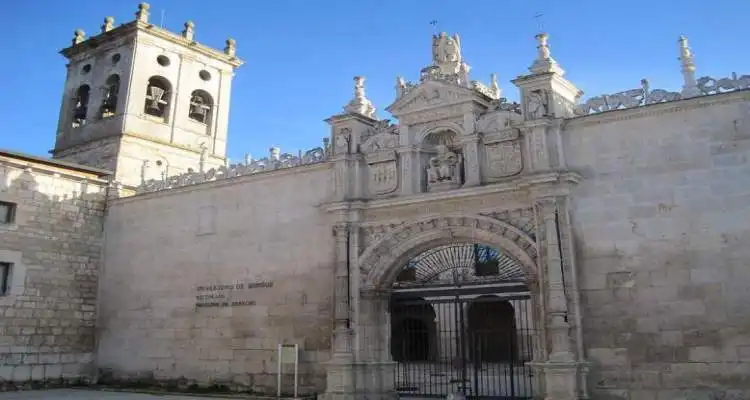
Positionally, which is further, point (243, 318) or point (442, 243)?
point (243, 318)

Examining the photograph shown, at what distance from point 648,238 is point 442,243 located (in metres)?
3.64

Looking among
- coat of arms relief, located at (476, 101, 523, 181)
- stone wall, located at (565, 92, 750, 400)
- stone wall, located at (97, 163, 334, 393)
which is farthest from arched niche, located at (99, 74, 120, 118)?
stone wall, located at (565, 92, 750, 400)

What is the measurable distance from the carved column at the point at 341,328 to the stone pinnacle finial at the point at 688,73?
6383 mm

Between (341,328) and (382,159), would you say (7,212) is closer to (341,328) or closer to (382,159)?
(341,328)

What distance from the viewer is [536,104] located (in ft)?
37.2

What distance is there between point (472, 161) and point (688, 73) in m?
3.79

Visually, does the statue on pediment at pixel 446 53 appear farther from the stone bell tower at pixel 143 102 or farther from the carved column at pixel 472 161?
the stone bell tower at pixel 143 102

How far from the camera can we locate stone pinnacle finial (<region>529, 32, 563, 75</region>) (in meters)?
11.4

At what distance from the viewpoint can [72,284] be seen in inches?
629

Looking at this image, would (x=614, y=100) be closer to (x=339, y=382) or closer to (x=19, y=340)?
(x=339, y=382)

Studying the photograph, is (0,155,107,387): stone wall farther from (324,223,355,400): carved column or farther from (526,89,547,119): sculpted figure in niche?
(526,89,547,119): sculpted figure in niche

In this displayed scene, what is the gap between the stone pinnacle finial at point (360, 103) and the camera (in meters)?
13.6

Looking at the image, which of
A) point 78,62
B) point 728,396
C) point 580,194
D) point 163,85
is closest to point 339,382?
point 580,194

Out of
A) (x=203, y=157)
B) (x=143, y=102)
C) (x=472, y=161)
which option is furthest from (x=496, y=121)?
(x=143, y=102)
